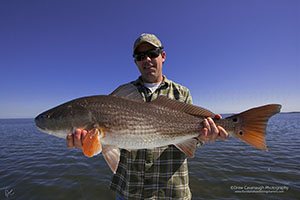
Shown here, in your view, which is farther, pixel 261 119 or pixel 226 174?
pixel 226 174

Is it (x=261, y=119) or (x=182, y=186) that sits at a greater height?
(x=261, y=119)

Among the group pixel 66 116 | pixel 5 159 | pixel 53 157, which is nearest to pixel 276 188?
pixel 66 116

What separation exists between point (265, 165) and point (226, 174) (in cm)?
298

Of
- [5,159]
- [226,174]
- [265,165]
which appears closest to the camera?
[226,174]

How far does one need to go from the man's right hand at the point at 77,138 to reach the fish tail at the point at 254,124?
8.99 feet

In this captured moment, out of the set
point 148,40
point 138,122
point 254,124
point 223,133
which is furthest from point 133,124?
point 254,124

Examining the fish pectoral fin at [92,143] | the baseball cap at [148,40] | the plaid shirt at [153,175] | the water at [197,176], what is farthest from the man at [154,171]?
the water at [197,176]

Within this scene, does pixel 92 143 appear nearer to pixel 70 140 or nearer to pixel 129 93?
pixel 70 140

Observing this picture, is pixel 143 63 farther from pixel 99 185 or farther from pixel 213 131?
pixel 99 185

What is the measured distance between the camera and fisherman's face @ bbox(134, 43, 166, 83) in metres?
3.26

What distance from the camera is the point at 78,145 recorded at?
93.9 inches

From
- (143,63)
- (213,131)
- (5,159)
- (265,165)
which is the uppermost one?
(143,63)

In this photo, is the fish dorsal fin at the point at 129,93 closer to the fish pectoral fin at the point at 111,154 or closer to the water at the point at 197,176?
the fish pectoral fin at the point at 111,154

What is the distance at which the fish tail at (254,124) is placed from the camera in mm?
2381
